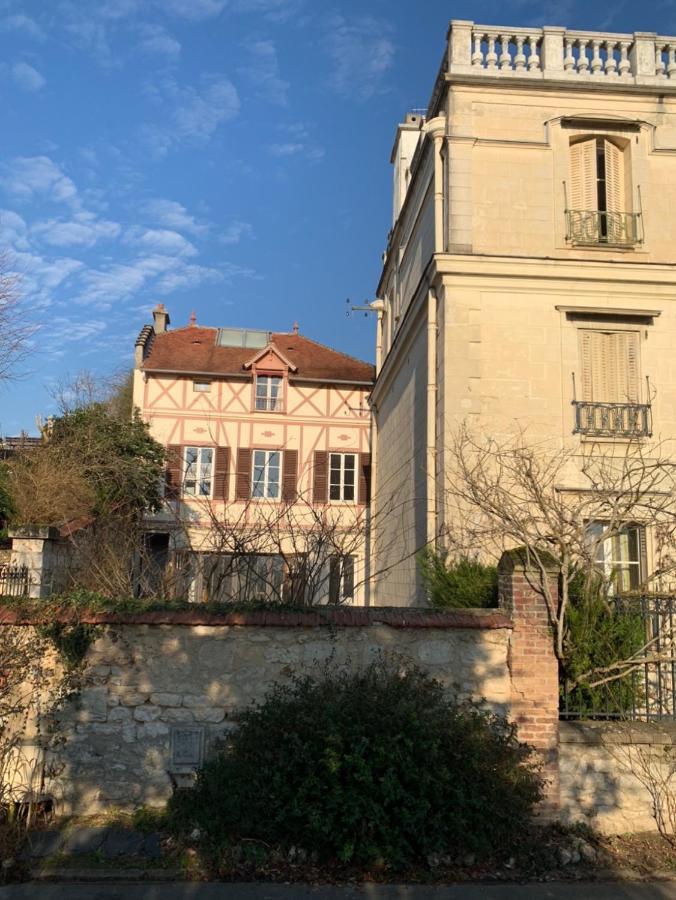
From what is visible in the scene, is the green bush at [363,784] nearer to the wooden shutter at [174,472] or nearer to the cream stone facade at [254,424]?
the cream stone facade at [254,424]

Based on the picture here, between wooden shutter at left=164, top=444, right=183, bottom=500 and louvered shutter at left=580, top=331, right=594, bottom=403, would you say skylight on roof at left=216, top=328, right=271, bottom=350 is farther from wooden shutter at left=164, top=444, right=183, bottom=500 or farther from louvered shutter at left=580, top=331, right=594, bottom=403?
louvered shutter at left=580, top=331, right=594, bottom=403

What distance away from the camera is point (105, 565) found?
374 inches

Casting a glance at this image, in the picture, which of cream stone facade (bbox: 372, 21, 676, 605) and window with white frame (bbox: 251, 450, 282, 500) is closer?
→ cream stone facade (bbox: 372, 21, 676, 605)

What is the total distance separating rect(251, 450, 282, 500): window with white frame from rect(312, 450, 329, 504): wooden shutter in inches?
45.7

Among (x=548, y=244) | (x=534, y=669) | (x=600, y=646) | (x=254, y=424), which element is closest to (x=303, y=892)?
(x=534, y=669)

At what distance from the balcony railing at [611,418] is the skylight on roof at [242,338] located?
16.4 m

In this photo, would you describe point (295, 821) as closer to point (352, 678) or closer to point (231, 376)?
point (352, 678)

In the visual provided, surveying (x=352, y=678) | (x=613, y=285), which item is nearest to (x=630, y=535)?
(x=613, y=285)

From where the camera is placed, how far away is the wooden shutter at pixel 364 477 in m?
23.3

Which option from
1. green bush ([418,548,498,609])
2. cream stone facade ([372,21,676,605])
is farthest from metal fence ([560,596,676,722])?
cream stone facade ([372,21,676,605])

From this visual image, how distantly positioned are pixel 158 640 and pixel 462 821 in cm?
279

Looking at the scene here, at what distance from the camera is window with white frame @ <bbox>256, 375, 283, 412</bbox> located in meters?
24.0

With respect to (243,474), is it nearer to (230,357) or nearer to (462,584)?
(230,357)

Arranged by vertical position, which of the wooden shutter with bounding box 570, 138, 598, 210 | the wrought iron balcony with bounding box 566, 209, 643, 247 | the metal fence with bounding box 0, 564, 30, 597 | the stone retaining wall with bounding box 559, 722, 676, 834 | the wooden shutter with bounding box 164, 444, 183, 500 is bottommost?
the stone retaining wall with bounding box 559, 722, 676, 834
